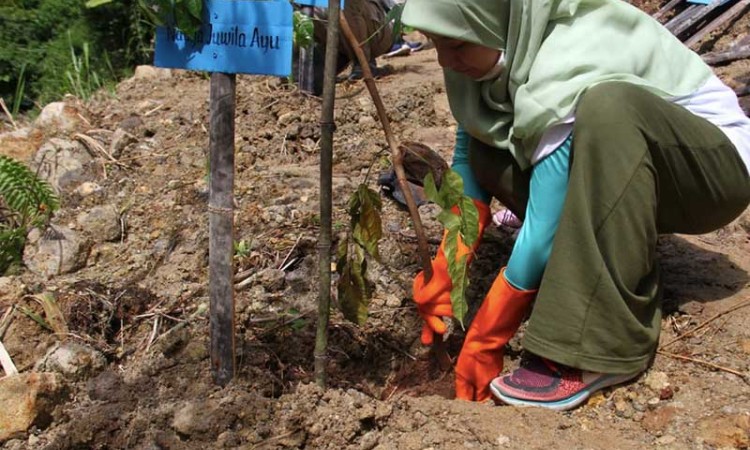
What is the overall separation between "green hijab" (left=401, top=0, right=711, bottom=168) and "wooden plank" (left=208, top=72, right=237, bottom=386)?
475mm

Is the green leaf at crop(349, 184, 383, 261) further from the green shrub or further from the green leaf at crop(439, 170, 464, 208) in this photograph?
the green shrub

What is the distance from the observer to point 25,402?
6.30 ft

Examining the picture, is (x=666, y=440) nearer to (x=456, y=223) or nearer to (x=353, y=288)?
(x=456, y=223)

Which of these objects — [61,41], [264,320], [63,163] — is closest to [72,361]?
[264,320]

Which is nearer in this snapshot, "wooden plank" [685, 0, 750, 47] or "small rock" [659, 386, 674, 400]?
"small rock" [659, 386, 674, 400]

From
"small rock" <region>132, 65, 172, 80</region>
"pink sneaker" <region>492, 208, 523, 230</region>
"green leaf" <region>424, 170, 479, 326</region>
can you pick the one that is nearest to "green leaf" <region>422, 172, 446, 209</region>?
"green leaf" <region>424, 170, 479, 326</region>

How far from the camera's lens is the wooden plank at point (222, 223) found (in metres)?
1.81

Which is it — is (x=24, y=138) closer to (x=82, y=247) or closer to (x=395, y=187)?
(x=82, y=247)

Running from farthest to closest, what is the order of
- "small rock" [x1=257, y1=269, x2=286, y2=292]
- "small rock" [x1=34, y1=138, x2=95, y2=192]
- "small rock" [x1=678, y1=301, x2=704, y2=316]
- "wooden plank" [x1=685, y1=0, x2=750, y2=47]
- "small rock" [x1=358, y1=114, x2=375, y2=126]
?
"wooden plank" [x1=685, y1=0, x2=750, y2=47] → "small rock" [x1=358, y1=114, x2=375, y2=126] → "small rock" [x1=34, y1=138, x2=95, y2=192] → "small rock" [x1=257, y1=269, x2=286, y2=292] → "small rock" [x1=678, y1=301, x2=704, y2=316]

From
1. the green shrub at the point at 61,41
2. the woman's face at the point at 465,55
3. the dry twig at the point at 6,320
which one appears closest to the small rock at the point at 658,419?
the woman's face at the point at 465,55

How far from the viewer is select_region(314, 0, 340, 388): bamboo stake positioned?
171 centimetres

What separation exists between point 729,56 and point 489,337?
324 cm

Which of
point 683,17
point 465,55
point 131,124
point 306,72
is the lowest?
point 131,124

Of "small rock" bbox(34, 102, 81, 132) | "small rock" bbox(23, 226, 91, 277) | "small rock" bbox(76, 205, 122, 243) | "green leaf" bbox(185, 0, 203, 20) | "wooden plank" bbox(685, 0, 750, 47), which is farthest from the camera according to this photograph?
"wooden plank" bbox(685, 0, 750, 47)
